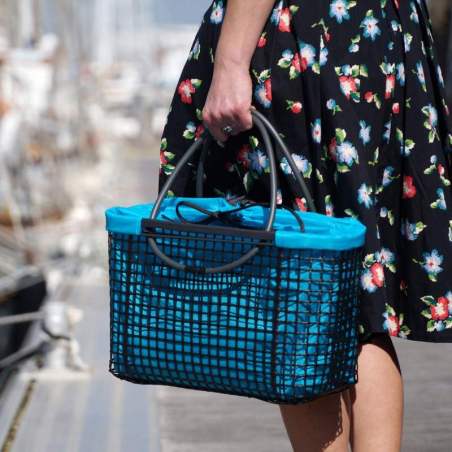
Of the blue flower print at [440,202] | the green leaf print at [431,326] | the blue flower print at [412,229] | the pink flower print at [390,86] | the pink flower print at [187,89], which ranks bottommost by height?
the green leaf print at [431,326]

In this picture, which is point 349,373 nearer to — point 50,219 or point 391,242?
point 391,242

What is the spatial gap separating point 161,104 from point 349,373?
28745mm

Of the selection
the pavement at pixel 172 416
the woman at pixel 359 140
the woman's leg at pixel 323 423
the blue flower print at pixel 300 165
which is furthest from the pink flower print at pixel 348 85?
the pavement at pixel 172 416

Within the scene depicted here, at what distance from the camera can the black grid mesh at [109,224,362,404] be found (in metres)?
1.26

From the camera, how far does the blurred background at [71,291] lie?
2.49m

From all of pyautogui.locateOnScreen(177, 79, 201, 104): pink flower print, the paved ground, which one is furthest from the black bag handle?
the paved ground

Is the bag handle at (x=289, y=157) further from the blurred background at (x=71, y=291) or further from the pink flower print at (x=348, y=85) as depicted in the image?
the blurred background at (x=71, y=291)

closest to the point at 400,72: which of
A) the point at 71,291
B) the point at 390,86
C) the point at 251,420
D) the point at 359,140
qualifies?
the point at 390,86

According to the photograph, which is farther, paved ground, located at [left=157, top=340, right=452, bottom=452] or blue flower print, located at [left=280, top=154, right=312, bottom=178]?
paved ground, located at [left=157, top=340, right=452, bottom=452]

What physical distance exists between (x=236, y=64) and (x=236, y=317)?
1.21 ft

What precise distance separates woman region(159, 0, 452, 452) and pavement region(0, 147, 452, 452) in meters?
0.92

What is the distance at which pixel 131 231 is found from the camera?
1334mm

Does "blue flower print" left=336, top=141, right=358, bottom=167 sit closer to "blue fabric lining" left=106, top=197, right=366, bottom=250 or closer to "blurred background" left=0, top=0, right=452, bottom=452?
"blue fabric lining" left=106, top=197, right=366, bottom=250

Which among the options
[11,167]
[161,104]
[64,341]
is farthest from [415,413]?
[161,104]
